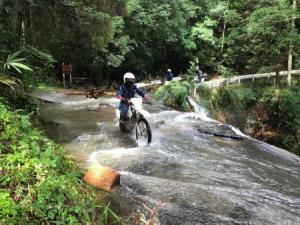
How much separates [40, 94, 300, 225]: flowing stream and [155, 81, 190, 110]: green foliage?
154 inches

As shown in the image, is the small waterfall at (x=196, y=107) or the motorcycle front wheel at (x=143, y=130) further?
the small waterfall at (x=196, y=107)

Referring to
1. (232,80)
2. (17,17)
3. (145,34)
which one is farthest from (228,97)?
(17,17)

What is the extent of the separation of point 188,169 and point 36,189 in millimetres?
4295

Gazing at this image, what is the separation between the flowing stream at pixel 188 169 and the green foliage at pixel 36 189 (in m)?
0.99

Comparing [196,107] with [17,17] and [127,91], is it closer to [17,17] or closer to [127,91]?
[127,91]

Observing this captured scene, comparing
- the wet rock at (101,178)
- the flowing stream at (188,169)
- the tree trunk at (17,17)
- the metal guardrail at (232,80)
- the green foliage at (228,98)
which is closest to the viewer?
the flowing stream at (188,169)

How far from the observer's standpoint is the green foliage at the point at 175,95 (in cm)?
1898

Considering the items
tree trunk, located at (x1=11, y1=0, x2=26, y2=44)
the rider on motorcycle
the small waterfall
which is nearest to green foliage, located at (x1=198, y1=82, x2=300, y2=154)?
the small waterfall

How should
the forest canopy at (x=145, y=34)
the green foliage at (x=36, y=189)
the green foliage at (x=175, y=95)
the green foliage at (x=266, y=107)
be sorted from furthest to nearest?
the green foliage at (x=266, y=107), the green foliage at (x=175, y=95), the forest canopy at (x=145, y=34), the green foliage at (x=36, y=189)

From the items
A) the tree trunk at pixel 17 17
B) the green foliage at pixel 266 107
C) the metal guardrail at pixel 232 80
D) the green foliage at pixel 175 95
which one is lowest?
the green foliage at pixel 266 107

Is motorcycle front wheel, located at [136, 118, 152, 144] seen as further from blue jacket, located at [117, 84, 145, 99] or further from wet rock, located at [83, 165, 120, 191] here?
wet rock, located at [83, 165, 120, 191]

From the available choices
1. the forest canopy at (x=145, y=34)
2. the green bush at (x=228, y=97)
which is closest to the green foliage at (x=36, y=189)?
the forest canopy at (x=145, y=34)

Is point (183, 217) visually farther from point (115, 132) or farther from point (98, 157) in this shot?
point (115, 132)

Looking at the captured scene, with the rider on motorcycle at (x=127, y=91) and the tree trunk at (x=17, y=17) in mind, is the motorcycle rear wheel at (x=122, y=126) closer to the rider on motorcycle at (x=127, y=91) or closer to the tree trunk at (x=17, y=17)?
the rider on motorcycle at (x=127, y=91)
